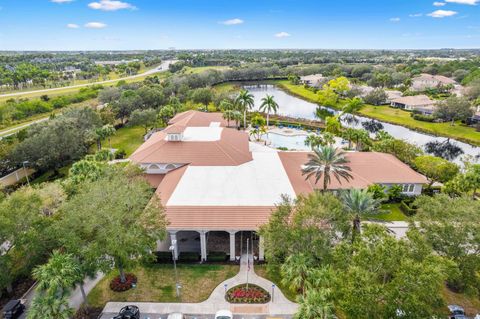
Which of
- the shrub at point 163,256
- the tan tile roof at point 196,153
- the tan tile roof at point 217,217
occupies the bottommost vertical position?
the shrub at point 163,256

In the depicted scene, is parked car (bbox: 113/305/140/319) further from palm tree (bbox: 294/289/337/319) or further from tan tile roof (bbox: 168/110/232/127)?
tan tile roof (bbox: 168/110/232/127)

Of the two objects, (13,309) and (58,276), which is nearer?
(58,276)

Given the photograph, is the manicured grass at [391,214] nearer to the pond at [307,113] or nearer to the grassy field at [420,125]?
the pond at [307,113]

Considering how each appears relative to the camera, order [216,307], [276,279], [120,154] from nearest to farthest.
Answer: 1. [216,307]
2. [276,279]
3. [120,154]

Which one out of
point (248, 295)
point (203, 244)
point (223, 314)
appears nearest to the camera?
point (223, 314)

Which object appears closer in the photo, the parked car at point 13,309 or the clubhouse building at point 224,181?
the parked car at point 13,309

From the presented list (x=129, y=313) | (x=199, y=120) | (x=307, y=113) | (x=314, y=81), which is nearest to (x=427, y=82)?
(x=314, y=81)

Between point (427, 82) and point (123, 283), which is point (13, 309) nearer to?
point (123, 283)

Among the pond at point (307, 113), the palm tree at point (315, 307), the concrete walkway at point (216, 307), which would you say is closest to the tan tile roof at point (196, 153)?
the concrete walkway at point (216, 307)
